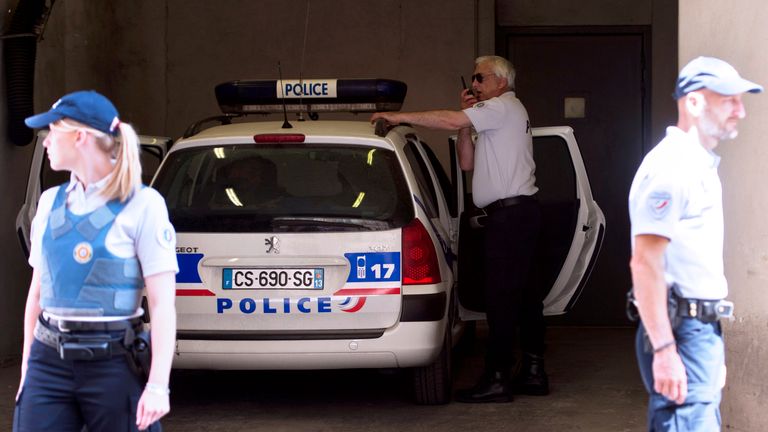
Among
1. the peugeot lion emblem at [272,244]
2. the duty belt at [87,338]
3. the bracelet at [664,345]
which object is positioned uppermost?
the peugeot lion emblem at [272,244]

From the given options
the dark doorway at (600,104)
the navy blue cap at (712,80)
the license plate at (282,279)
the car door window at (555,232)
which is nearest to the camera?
the navy blue cap at (712,80)

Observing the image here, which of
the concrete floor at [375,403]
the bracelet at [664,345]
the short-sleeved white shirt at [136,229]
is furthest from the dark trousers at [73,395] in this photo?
the concrete floor at [375,403]

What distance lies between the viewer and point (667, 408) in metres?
3.75

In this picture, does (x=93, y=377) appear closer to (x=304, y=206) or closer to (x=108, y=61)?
Answer: (x=304, y=206)

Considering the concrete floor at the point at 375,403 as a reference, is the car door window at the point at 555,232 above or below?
above

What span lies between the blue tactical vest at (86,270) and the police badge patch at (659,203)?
1594 millimetres

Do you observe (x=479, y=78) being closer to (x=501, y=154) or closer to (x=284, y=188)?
(x=501, y=154)

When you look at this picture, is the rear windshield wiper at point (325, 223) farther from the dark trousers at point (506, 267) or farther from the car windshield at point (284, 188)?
the dark trousers at point (506, 267)

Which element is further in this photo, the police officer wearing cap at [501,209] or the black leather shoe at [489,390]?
the black leather shoe at [489,390]

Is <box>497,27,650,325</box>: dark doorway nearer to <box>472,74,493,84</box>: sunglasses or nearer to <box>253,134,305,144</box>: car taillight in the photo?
<box>472,74,493,84</box>: sunglasses

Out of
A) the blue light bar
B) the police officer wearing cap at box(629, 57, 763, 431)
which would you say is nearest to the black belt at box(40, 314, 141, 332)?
the police officer wearing cap at box(629, 57, 763, 431)

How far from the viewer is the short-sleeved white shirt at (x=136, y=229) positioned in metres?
3.65

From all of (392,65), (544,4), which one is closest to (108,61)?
(392,65)

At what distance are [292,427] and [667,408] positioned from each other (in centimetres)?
329
